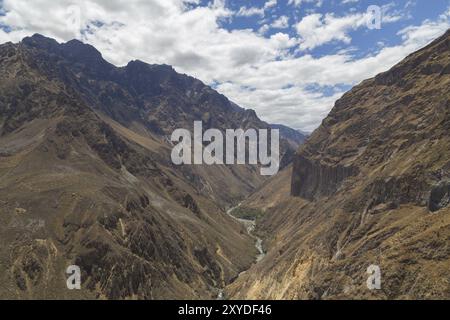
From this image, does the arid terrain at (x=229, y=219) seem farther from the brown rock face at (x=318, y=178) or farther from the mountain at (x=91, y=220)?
the brown rock face at (x=318, y=178)

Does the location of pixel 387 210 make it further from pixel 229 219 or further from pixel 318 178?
pixel 229 219

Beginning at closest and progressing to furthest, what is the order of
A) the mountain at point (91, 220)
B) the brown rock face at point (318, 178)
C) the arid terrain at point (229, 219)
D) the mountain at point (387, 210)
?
the mountain at point (387, 210)
the arid terrain at point (229, 219)
the mountain at point (91, 220)
the brown rock face at point (318, 178)

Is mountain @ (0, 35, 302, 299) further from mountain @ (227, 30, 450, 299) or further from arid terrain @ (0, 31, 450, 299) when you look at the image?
mountain @ (227, 30, 450, 299)

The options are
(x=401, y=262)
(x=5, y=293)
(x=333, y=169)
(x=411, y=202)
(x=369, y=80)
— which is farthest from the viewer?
(x=369, y=80)

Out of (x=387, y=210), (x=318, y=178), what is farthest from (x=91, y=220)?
(x=318, y=178)

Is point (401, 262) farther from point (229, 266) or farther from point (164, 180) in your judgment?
point (164, 180)

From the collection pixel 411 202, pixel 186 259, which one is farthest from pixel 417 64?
pixel 186 259

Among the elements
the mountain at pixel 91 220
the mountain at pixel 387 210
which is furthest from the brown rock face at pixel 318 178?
the mountain at pixel 91 220

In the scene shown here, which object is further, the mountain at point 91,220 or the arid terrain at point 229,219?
the mountain at point 91,220
